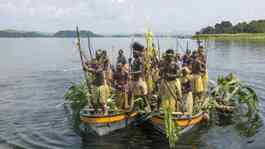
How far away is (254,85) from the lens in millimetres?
30719

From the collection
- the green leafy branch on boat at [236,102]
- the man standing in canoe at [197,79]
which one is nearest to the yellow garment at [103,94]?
the man standing in canoe at [197,79]

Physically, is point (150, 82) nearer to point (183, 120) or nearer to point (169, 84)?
point (169, 84)

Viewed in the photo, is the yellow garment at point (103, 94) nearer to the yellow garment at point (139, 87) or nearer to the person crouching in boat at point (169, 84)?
the yellow garment at point (139, 87)

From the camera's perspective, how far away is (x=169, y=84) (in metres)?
15.8

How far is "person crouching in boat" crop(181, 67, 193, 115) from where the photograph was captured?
1673 cm

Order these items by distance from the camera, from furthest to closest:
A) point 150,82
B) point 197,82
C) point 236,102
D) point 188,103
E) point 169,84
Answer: point 236,102, point 150,82, point 197,82, point 188,103, point 169,84

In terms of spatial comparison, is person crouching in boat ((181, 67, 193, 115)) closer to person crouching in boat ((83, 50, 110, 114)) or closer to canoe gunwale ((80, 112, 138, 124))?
canoe gunwale ((80, 112, 138, 124))

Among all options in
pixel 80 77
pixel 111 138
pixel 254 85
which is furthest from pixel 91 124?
Answer: pixel 80 77

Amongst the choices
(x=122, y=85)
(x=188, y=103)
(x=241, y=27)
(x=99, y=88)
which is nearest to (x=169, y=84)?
(x=188, y=103)

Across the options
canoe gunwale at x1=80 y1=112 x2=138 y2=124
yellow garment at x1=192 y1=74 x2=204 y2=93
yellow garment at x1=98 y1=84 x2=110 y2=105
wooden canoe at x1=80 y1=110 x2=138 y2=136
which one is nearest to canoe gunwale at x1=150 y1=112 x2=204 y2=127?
wooden canoe at x1=80 y1=110 x2=138 y2=136

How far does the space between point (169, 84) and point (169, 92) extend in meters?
0.32

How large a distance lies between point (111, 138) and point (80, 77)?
22.2 meters

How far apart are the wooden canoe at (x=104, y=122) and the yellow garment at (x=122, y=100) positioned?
0.50m

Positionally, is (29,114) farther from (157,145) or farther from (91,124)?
(157,145)
